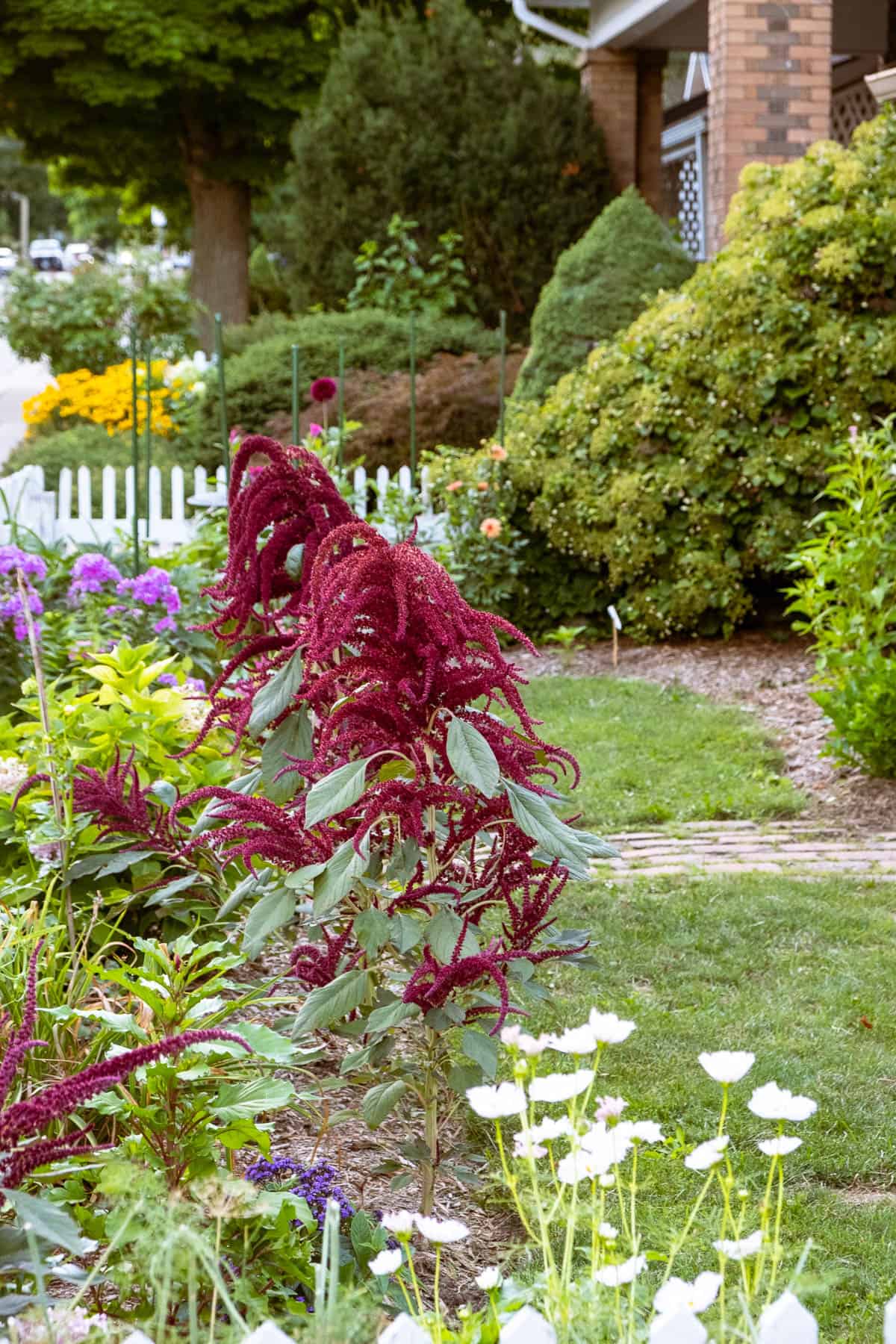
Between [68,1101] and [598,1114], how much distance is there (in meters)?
0.60

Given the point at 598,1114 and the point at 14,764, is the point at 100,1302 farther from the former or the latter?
the point at 14,764

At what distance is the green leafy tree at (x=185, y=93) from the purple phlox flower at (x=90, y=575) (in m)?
11.4

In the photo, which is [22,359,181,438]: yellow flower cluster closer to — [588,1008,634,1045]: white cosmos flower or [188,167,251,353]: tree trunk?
[188,167,251,353]: tree trunk

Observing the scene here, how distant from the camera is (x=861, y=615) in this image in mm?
5828

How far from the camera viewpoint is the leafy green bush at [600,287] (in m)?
10.2

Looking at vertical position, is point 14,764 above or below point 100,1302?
above

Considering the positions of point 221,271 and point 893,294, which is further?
point 221,271

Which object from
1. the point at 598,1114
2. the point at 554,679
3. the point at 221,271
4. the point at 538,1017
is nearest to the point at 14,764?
the point at 538,1017

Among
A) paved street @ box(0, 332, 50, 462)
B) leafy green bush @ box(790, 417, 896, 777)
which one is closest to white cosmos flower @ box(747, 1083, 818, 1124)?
leafy green bush @ box(790, 417, 896, 777)

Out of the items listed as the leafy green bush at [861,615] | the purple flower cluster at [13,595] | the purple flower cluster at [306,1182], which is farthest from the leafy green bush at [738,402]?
the purple flower cluster at [306,1182]

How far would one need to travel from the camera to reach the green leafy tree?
16.7m

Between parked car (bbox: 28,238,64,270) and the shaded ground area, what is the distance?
61658 mm

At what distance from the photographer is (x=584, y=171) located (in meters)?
13.4

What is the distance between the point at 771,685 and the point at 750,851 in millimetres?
2516
